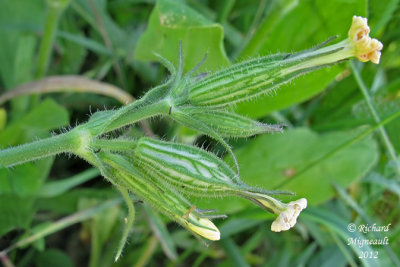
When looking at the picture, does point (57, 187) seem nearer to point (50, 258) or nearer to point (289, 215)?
point (50, 258)

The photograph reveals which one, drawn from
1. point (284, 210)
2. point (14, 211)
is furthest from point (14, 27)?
point (284, 210)

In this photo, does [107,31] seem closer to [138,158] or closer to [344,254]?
[138,158]

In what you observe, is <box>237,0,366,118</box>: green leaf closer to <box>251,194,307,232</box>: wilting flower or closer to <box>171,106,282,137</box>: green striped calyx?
<box>171,106,282,137</box>: green striped calyx

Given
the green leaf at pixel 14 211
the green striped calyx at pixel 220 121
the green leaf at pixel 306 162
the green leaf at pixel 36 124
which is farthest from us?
the green leaf at pixel 306 162

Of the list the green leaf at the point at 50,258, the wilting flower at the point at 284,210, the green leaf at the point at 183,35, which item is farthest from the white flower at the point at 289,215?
the green leaf at the point at 50,258

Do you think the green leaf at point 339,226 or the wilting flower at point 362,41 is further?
the green leaf at point 339,226

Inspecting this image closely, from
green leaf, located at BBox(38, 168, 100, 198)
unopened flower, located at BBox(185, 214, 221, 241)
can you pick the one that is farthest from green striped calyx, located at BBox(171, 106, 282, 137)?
green leaf, located at BBox(38, 168, 100, 198)

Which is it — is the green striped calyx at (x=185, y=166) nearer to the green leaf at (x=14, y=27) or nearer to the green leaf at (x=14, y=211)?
the green leaf at (x=14, y=211)
